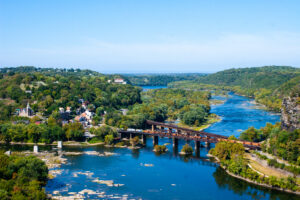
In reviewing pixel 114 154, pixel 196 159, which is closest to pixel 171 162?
pixel 196 159

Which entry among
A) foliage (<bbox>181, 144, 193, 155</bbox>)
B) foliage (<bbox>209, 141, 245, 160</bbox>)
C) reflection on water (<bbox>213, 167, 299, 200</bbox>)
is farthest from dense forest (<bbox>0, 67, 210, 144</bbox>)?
reflection on water (<bbox>213, 167, 299, 200</bbox>)

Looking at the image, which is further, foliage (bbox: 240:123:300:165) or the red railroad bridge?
the red railroad bridge

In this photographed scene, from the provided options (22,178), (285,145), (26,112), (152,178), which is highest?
(26,112)

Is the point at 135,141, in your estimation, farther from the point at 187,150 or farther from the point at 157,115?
the point at 157,115

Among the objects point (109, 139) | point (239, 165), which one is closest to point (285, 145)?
point (239, 165)

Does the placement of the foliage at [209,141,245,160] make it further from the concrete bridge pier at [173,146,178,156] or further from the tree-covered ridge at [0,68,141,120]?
the tree-covered ridge at [0,68,141,120]
